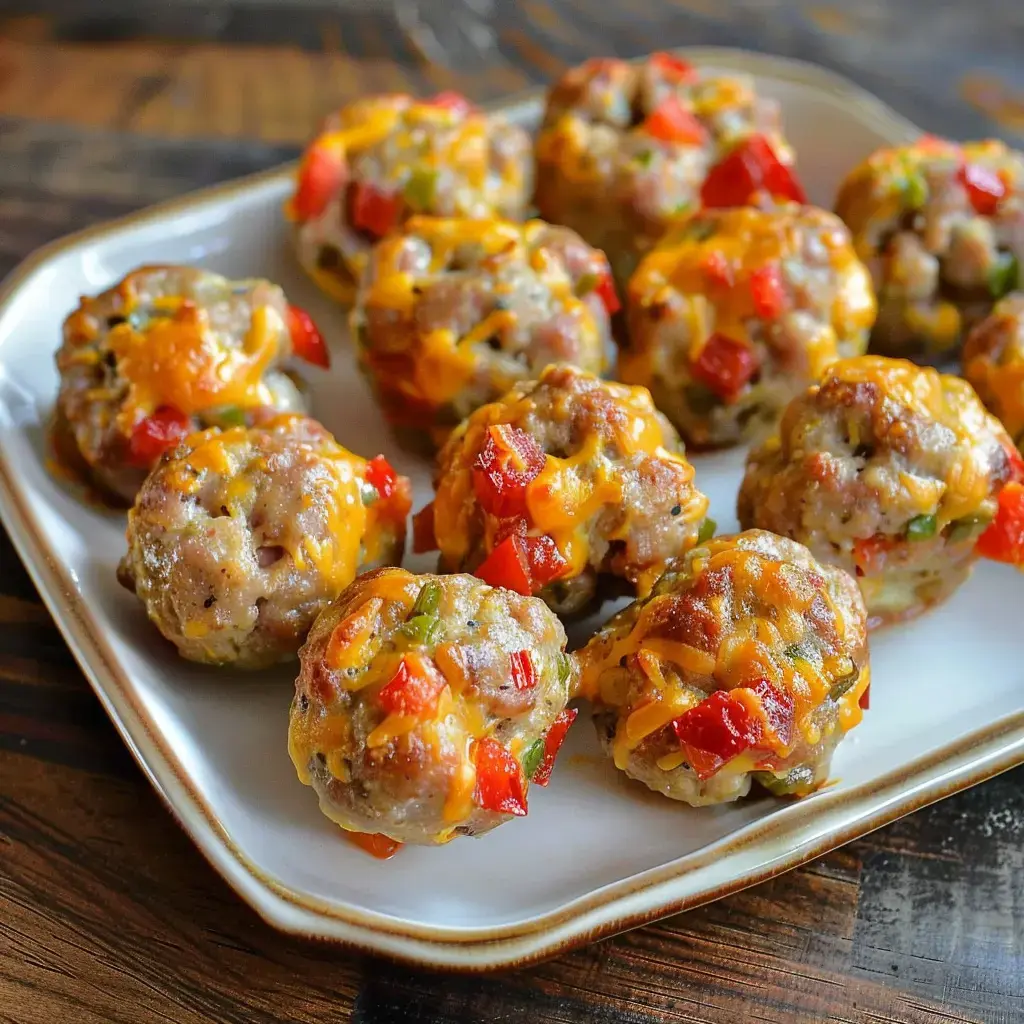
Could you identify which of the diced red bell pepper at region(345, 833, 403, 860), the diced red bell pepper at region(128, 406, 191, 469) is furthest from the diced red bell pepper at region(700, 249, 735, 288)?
the diced red bell pepper at region(345, 833, 403, 860)

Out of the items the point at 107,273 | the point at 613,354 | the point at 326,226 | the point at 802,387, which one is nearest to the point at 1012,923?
the point at 802,387

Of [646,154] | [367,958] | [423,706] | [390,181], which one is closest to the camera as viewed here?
[423,706]

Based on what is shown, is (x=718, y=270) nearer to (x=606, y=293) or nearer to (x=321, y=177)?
(x=606, y=293)

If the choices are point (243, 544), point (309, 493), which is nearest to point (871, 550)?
point (309, 493)

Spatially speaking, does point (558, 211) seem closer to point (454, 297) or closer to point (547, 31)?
point (454, 297)

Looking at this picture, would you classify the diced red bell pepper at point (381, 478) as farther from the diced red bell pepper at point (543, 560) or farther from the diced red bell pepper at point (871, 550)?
the diced red bell pepper at point (871, 550)

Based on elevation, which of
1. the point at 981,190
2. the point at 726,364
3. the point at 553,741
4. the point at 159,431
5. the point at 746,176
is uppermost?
the point at 981,190

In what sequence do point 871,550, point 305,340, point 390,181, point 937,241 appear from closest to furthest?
point 871,550, point 305,340, point 937,241, point 390,181
